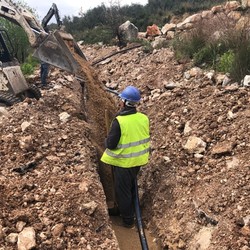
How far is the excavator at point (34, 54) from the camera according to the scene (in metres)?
7.01

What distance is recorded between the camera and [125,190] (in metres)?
5.59

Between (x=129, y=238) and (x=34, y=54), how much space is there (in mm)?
3694

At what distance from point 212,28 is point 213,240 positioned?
6.33 metres

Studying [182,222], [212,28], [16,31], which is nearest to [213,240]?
[182,222]

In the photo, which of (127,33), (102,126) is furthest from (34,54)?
(127,33)

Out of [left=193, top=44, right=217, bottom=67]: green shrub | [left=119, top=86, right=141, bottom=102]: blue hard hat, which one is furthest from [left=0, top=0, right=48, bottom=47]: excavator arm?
[left=193, top=44, right=217, bottom=67]: green shrub

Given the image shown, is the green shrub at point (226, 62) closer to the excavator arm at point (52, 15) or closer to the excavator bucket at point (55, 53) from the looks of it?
the excavator bucket at point (55, 53)

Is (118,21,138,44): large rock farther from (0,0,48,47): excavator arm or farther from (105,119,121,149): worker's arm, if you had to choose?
(105,119,121,149): worker's arm

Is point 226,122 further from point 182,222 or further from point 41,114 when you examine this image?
point 41,114

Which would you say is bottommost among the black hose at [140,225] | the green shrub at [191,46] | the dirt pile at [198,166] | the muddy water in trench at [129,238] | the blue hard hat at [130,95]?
the muddy water in trench at [129,238]

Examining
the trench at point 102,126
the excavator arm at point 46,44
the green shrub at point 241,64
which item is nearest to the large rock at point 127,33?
the trench at point 102,126

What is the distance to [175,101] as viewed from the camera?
7547 mm

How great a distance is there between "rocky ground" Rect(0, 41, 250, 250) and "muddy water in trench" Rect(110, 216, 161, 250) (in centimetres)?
14

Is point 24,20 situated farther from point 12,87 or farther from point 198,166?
point 198,166
